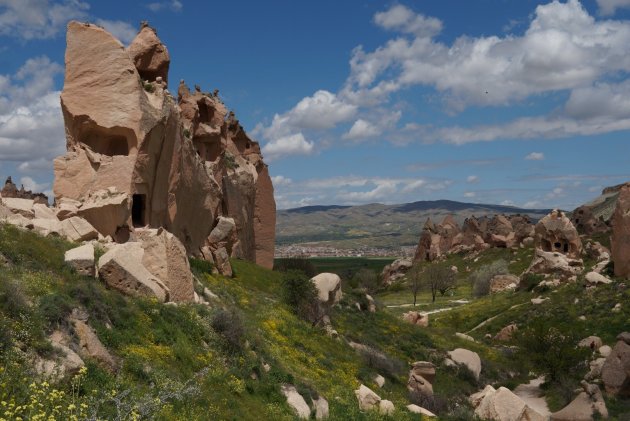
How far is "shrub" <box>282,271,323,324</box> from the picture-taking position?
110ft

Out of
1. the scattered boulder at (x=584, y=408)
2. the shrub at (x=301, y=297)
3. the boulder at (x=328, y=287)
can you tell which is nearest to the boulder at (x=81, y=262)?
the shrub at (x=301, y=297)

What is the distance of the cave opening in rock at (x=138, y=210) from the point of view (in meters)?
34.7

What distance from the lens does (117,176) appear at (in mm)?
31953

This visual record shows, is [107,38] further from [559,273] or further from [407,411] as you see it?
[559,273]

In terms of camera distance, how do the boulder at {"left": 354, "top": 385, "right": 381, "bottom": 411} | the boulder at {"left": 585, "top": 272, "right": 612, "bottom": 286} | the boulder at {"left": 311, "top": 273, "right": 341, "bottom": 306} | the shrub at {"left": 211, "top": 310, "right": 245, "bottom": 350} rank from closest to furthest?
the shrub at {"left": 211, "top": 310, "right": 245, "bottom": 350}, the boulder at {"left": 354, "top": 385, "right": 381, "bottom": 411}, the boulder at {"left": 311, "top": 273, "right": 341, "bottom": 306}, the boulder at {"left": 585, "top": 272, "right": 612, "bottom": 286}

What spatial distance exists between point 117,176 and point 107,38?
8.90 metres

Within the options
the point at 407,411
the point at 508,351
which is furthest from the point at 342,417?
the point at 508,351

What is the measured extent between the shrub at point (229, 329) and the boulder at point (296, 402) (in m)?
2.26

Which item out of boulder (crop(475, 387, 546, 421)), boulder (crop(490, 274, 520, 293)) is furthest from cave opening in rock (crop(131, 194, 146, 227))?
boulder (crop(490, 274, 520, 293))

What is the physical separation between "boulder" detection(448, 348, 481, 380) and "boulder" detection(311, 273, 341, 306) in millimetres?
9221

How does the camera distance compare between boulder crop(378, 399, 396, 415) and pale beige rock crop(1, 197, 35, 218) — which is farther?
pale beige rock crop(1, 197, 35, 218)

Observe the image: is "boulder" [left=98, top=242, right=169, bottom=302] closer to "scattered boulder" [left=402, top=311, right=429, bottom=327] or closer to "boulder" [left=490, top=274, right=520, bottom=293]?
"scattered boulder" [left=402, top=311, right=429, bottom=327]

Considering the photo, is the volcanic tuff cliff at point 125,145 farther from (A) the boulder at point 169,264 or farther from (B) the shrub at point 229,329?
(B) the shrub at point 229,329

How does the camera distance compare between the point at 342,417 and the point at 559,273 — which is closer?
the point at 342,417
